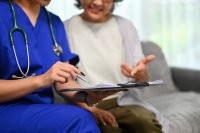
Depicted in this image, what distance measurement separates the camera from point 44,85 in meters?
1.25

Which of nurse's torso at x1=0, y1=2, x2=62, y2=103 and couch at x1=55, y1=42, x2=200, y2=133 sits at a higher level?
nurse's torso at x1=0, y1=2, x2=62, y2=103

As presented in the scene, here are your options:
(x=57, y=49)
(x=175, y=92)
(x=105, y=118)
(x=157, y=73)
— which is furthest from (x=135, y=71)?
(x=175, y=92)

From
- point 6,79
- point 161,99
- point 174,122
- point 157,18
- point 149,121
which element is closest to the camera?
point 6,79

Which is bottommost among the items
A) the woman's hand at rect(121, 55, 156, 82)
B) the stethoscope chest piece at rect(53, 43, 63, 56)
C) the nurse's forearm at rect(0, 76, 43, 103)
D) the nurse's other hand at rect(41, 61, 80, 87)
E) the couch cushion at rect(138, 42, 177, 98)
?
the couch cushion at rect(138, 42, 177, 98)

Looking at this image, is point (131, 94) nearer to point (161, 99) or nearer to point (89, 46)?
point (89, 46)

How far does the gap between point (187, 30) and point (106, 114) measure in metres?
1.50

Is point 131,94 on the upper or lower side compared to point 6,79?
lower

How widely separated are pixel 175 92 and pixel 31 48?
4.43 ft

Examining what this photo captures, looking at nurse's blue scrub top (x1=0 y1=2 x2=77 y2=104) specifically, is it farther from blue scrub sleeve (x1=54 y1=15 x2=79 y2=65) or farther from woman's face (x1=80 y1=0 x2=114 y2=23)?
woman's face (x1=80 y1=0 x2=114 y2=23)

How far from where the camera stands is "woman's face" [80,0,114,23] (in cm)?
178

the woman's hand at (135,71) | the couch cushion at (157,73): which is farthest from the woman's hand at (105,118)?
the couch cushion at (157,73)


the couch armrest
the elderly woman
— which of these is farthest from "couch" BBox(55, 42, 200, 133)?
the elderly woman

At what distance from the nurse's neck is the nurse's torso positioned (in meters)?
0.02

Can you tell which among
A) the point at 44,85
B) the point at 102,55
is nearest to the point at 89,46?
the point at 102,55
